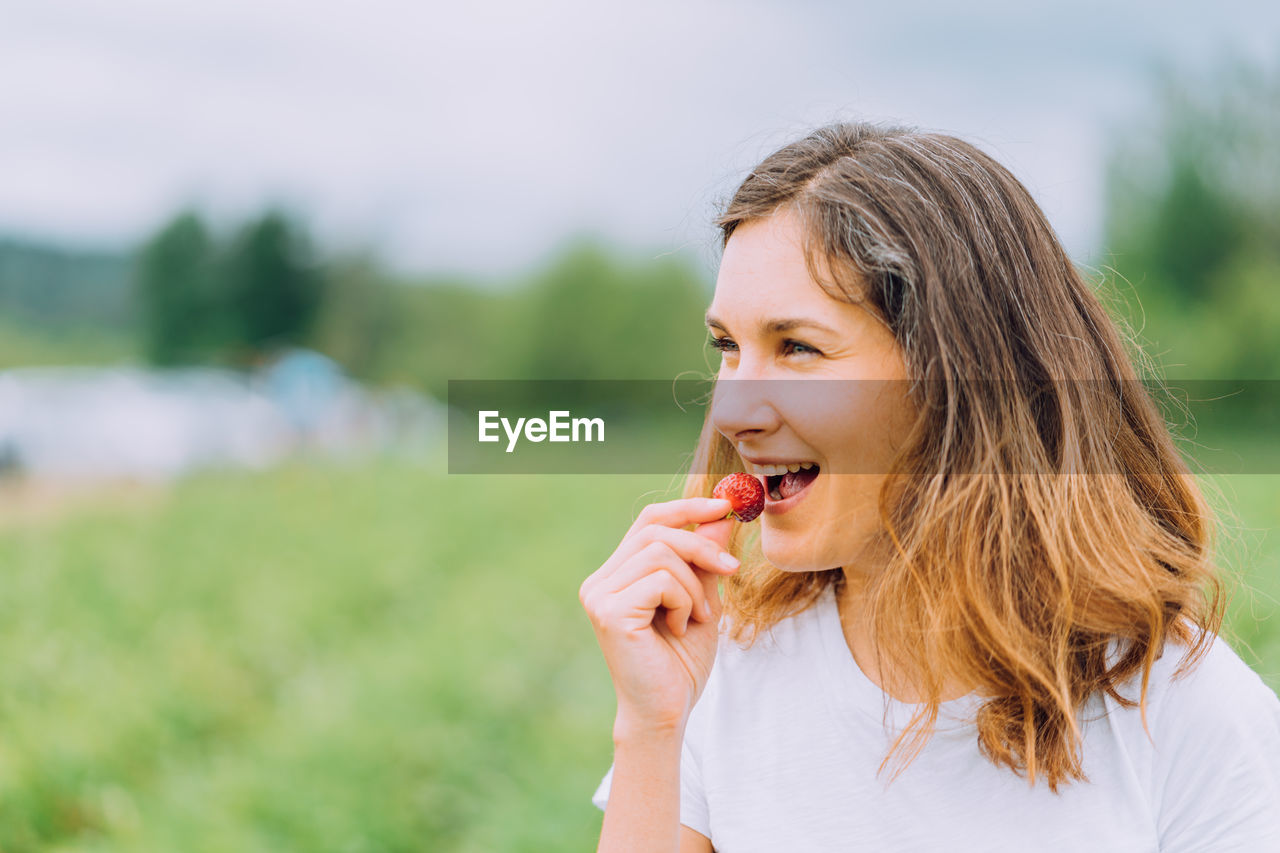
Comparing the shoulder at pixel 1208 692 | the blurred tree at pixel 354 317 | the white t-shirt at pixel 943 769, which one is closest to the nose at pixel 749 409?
the white t-shirt at pixel 943 769

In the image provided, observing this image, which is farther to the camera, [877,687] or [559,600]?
[559,600]

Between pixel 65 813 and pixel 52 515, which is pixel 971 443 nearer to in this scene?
pixel 65 813

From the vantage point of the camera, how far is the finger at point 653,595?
1.58 metres

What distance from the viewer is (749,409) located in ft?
5.47

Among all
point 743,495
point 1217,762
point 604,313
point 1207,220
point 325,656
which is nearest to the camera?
point 1217,762

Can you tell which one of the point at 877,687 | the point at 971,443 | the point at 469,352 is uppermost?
the point at 971,443

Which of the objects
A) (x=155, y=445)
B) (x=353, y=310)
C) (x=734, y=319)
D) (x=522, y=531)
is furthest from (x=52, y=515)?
(x=353, y=310)

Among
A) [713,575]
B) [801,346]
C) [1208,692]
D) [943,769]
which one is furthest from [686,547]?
[1208,692]

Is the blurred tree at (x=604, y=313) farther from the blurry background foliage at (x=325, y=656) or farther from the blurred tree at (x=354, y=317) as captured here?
the blurry background foliage at (x=325, y=656)

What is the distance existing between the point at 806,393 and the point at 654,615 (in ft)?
1.39

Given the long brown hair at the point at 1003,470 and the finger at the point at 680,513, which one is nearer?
the long brown hair at the point at 1003,470

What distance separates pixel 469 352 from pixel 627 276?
31.2 feet

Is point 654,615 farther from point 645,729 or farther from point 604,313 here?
point 604,313

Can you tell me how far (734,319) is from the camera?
167 centimetres
